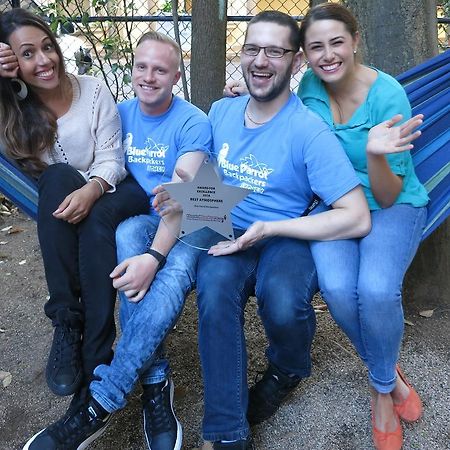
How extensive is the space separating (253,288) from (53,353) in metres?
0.67

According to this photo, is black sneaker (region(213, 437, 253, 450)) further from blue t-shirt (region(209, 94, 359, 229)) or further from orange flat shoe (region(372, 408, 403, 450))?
blue t-shirt (region(209, 94, 359, 229))

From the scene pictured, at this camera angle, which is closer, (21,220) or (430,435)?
(430,435)

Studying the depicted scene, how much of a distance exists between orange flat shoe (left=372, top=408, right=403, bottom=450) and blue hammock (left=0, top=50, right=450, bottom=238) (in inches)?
26.6

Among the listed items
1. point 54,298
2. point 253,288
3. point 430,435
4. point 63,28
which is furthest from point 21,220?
point 430,435

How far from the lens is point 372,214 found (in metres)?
2.00

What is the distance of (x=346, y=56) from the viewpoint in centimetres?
196

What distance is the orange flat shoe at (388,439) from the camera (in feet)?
6.40

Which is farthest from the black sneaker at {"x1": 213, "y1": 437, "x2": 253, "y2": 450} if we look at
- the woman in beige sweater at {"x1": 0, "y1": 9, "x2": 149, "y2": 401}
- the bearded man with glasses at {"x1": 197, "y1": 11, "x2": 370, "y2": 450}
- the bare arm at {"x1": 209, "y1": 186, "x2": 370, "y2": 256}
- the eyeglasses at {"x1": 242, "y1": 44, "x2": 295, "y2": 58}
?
the eyeglasses at {"x1": 242, "y1": 44, "x2": 295, "y2": 58}

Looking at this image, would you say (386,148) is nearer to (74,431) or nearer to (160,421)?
(160,421)

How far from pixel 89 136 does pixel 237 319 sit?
936mm

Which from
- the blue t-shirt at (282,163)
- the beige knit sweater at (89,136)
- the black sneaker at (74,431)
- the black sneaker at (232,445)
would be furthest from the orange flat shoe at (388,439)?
the beige knit sweater at (89,136)

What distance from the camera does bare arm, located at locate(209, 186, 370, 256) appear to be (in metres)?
1.86

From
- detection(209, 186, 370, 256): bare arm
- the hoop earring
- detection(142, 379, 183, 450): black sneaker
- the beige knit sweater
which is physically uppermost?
the hoop earring

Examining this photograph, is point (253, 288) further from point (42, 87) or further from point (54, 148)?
point (42, 87)
